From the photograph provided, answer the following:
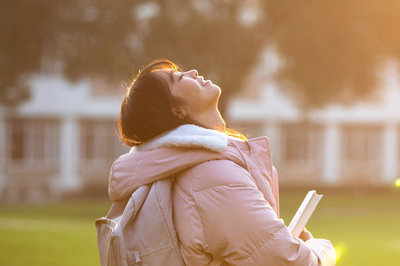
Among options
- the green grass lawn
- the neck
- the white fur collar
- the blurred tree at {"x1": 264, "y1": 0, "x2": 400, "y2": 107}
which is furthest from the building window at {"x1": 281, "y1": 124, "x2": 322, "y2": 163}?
the white fur collar

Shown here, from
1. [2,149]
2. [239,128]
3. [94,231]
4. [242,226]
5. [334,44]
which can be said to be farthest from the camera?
[239,128]

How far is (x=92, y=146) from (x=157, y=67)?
37.4 m

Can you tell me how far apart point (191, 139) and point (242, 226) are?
1.23ft

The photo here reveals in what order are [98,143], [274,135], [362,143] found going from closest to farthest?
[98,143], [274,135], [362,143]

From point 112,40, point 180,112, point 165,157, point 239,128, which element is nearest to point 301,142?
point 239,128

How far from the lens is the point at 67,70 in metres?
22.6

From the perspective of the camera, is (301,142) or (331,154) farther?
(301,142)

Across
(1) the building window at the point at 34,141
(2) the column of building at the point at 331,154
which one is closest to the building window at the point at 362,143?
(2) the column of building at the point at 331,154

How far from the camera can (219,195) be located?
2.66 m

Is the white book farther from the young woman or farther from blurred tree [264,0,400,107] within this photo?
blurred tree [264,0,400,107]

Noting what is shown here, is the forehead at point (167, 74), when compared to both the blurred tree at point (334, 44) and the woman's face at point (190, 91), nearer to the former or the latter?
the woman's face at point (190, 91)

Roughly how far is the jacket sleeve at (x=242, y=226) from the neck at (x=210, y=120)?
38cm

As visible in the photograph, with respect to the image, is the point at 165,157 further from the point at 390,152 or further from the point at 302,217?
the point at 390,152

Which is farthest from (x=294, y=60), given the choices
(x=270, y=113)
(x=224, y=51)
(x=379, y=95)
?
(x=379, y=95)
